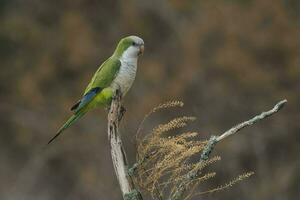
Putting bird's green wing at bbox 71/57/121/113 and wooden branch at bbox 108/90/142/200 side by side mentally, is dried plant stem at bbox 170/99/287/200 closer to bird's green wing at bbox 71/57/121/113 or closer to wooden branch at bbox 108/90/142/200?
wooden branch at bbox 108/90/142/200

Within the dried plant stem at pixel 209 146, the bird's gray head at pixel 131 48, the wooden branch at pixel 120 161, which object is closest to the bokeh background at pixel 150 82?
the bird's gray head at pixel 131 48

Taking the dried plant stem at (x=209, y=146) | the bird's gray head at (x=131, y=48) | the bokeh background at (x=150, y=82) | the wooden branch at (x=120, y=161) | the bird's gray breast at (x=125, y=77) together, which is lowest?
the dried plant stem at (x=209, y=146)

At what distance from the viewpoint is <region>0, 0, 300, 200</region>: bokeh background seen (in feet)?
44.6

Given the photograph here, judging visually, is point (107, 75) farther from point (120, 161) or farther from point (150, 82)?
point (150, 82)

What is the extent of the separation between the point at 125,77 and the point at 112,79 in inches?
3.6

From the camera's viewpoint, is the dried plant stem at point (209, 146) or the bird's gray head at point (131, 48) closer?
the dried plant stem at point (209, 146)

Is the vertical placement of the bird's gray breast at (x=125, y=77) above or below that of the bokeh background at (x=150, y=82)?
below

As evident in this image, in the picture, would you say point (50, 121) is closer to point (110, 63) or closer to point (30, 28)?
point (30, 28)

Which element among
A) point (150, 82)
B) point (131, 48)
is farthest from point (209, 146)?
point (150, 82)

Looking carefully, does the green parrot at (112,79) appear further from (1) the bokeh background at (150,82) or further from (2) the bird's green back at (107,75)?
(1) the bokeh background at (150,82)

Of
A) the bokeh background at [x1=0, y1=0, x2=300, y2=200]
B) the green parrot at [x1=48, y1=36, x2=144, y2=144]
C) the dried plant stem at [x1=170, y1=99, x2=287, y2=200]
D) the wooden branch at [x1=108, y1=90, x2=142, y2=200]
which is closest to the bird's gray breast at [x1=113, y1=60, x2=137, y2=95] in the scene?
the green parrot at [x1=48, y1=36, x2=144, y2=144]

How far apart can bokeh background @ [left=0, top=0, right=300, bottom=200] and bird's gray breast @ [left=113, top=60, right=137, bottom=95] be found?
5971 millimetres

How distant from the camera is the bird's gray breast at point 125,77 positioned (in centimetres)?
592

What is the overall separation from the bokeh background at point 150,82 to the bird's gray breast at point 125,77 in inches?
235
